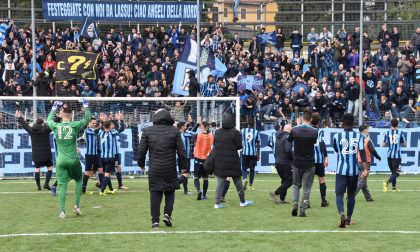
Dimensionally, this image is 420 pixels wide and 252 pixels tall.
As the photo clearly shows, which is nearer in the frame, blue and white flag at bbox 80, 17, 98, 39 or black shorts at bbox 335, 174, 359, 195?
black shorts at bbox 335, 174, 359, 195

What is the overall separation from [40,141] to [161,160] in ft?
24.1

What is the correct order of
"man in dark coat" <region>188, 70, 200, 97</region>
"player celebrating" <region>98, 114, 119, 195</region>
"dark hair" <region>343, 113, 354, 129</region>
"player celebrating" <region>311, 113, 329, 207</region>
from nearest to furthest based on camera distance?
"dark hair" <region>343, 113, 354, 129</region>
"player celebrating" <region>311, 113, 329, 207</region>
"player celebrating" <region>98, 114, 119, 195</region>
"man in dark coat" <region>188, 70, 200, 97</region>

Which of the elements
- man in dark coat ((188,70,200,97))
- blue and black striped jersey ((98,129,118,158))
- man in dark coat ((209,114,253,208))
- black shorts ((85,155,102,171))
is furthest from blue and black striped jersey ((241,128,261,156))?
man in dark coat ((188,70,200,97))

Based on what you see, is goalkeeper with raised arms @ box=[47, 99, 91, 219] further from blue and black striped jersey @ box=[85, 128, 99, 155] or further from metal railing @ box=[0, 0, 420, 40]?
metal railing @ box=[0, 0, 420, 40]

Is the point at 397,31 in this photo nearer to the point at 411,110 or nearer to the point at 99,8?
the point at 411,110

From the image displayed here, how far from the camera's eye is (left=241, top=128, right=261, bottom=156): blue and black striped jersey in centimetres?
2059

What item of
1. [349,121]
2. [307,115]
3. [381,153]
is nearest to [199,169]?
[307,115]

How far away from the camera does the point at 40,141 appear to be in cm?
1931

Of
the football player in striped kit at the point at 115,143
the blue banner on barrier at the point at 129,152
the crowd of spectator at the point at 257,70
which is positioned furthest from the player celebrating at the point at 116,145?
the crowd of spectator at the point at 257,70

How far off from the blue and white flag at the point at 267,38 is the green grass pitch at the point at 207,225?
1660 cm

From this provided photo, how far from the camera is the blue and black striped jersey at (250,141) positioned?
2059cm

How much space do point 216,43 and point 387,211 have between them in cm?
1785

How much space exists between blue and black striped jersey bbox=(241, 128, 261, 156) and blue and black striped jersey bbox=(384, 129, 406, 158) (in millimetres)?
3471

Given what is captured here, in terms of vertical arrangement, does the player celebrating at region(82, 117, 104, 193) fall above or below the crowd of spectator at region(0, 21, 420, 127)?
below
